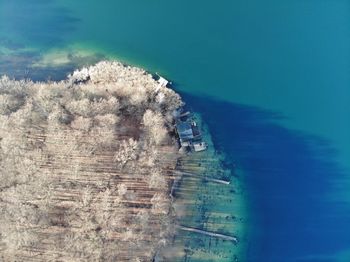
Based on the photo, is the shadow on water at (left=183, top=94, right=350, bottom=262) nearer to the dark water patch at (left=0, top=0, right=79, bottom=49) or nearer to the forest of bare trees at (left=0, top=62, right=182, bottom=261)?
the forest of bare trees at (left=0, top=62, right=182, bottom=261)

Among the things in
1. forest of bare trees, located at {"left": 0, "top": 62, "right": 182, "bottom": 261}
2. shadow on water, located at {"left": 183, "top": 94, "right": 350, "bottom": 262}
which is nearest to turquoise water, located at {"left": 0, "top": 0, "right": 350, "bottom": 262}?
shadow on water, located at {"left": 183, "top": 94, "right": 350, "bottom": 262}

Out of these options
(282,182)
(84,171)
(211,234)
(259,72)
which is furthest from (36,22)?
(282,182)

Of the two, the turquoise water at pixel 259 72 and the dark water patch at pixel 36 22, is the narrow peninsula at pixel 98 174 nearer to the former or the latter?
the turquoise water at pixel 259 72

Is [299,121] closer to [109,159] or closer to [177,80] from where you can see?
[177,80]

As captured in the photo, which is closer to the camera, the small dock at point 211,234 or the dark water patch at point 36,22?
the small dock at point 211,234

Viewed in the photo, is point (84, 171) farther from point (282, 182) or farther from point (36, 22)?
point (282, 182)

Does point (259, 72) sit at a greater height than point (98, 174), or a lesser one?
greater

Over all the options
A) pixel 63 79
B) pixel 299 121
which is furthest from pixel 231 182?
pixel 63 79

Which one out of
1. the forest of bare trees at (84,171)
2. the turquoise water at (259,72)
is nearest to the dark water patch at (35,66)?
the turquoise water at (259,72)
